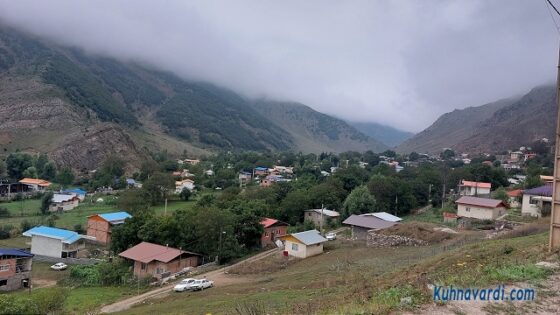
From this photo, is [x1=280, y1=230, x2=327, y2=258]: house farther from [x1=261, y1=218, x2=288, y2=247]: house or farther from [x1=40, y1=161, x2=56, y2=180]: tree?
[x1=40, y1=161, x2=56, y2=180]: tree

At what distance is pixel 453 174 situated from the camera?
6762cm

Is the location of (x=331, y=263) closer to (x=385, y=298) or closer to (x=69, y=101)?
(x=385, y=298)

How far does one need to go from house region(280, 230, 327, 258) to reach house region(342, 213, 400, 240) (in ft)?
18.4

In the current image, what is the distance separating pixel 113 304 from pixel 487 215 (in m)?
33.7

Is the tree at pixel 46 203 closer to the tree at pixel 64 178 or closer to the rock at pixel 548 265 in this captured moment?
the tree at pixel 64 178

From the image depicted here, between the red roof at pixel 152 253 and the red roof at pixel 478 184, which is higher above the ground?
A: the red roof at pixel 478 184

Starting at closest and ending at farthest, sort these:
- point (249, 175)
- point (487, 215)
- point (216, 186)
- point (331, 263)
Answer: point (331, 263) < point (487, 215) < point (216, 186) < point (249, 175)

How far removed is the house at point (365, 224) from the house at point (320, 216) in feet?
29.2

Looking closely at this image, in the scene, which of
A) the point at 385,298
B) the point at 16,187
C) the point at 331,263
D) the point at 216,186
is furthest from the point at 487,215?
the point at 16,187

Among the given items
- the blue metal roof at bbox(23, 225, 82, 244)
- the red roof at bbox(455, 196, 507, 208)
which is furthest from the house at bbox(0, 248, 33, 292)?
the red roof at bbox(455, 196, 507, 208)

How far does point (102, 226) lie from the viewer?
4838 centimetres

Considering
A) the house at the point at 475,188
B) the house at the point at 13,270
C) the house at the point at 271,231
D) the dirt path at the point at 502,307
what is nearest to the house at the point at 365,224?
the house at the point at 271,231

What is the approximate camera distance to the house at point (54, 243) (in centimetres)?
4309

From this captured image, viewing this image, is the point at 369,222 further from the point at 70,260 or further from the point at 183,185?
the point at 183,185
